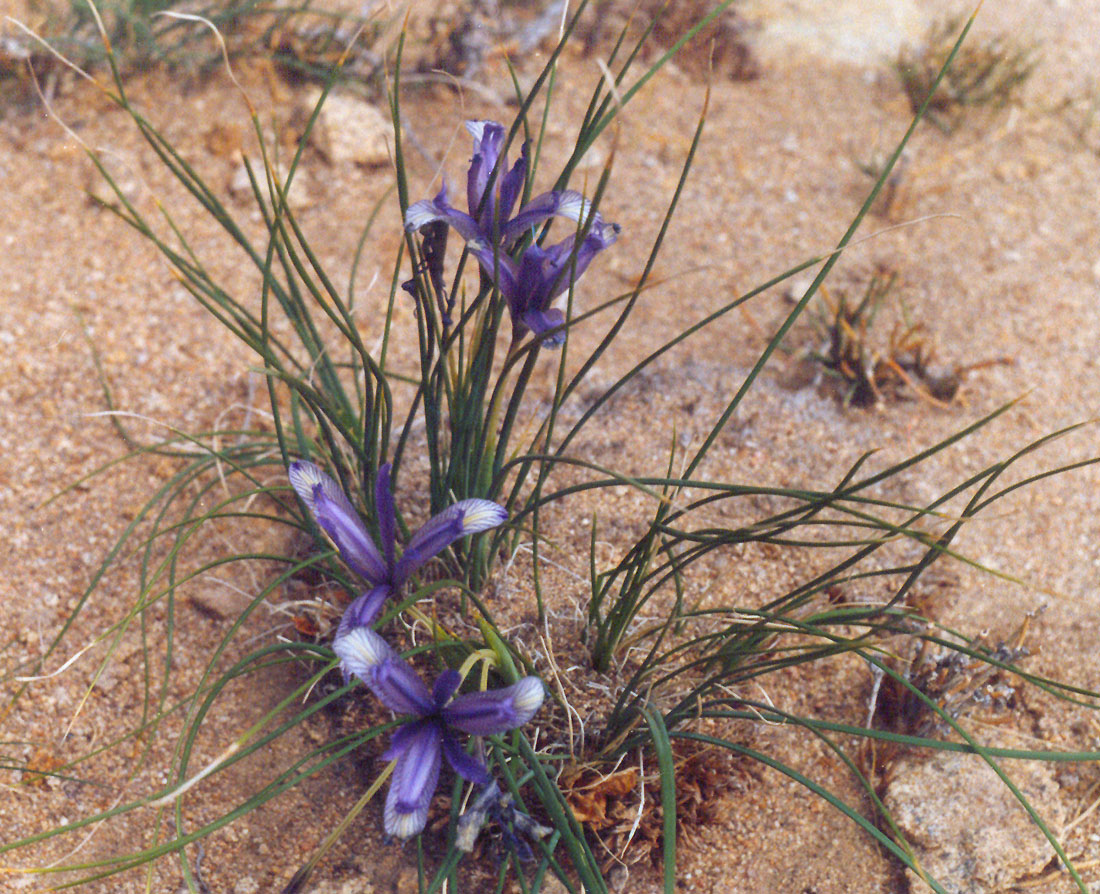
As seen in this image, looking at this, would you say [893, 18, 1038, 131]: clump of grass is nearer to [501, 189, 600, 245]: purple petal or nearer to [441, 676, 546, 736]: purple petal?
[501, 189, 600, 245]: purple petal

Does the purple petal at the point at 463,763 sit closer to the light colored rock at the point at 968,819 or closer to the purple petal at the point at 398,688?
the purple petal at the point at 398,688

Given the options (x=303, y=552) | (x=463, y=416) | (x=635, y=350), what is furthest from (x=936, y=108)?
(x=303, y=552)

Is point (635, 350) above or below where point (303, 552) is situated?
above

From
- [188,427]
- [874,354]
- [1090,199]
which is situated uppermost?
[1090,199]

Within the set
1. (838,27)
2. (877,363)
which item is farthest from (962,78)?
(877,363)

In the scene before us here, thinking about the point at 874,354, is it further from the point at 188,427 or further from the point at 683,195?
the point at 188,427

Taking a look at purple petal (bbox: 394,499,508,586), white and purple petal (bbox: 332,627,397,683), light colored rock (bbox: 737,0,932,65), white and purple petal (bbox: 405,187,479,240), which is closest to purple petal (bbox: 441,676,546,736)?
white and purple petal (bbox: 332,627,397,683)

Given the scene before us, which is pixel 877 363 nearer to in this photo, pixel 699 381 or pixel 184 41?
pixel 699 381
